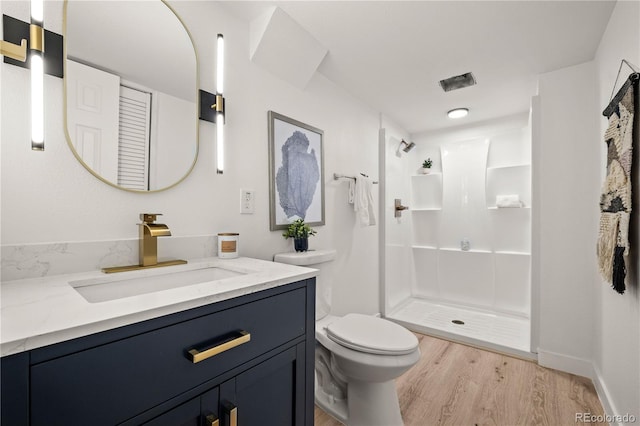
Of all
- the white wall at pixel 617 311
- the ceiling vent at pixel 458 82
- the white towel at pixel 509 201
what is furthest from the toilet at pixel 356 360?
the white towel at pixel 509 201

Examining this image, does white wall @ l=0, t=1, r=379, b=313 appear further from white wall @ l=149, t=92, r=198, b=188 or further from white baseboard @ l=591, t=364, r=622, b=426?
white baseboard @ l=591, t=364, r=622, b=426

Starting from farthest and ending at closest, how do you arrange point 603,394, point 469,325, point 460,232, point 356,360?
point 460,232 < point 469,325 < point 603,394 < point 356,360

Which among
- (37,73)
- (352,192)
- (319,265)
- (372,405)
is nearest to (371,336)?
(372,405)

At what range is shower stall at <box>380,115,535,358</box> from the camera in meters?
2.96

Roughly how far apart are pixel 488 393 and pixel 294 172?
1.86 m

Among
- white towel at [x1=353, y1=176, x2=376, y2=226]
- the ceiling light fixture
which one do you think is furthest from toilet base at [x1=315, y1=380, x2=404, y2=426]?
the ceiling light fixture

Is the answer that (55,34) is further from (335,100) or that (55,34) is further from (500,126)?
(500,126)

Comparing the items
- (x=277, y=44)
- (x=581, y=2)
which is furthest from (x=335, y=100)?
(x=581, y=2)

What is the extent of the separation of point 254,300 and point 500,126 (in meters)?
3.39

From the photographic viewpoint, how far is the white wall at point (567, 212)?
6.55 feet

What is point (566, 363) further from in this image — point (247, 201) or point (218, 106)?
point (218, 106)

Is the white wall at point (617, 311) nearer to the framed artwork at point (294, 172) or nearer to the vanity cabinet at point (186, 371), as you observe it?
the vanity cabinet at point (186, 371)

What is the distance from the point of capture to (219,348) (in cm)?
74

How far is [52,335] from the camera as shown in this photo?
507 mm
